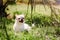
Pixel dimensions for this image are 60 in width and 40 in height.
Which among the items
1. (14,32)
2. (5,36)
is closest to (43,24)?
(14,32)

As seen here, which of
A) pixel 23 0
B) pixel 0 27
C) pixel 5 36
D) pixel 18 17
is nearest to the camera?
pixel 5 36

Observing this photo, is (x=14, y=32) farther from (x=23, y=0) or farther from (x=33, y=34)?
(x=23, y=0)

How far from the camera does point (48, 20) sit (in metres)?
6.34

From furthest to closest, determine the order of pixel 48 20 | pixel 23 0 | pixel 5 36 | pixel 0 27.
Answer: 1. pixel 23 0
2. pixel 48 20
3. pixel 0 27
4. pixel 5 36

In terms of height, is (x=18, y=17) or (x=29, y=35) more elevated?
(x=18, y=17)

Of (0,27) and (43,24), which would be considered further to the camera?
(43,24)

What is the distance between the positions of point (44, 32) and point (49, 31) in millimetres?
219

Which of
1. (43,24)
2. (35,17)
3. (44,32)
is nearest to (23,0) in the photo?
(35,17)

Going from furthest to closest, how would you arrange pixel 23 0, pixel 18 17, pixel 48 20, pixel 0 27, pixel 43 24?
pixel 23 0, pixel 48 20, pixel 43 24, pixel 0 27, pixel 18 17

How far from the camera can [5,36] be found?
4.74m

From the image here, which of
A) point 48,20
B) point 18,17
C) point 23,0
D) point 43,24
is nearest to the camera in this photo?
point 18,17

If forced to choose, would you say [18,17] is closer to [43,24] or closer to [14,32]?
[14,32]

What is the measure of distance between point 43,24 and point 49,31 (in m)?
0.58

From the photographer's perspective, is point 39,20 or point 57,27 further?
point 39,20
